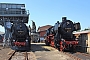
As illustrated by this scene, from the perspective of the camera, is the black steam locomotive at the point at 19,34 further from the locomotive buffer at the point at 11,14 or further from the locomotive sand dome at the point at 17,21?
the locomotive buffer at the point at 11,14

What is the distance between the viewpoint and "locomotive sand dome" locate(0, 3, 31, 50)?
73.2 feet

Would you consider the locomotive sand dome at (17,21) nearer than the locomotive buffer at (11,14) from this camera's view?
Yes

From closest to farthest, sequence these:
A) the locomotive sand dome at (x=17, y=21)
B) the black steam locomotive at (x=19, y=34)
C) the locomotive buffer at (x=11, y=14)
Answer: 1. the locomotive sand dome at (x=17, y=21)
2. the black steam locomotive at (x=19, y=34)
3. the locomotive buffer at (x=11, y=14)

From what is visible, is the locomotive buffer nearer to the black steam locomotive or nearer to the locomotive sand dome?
the locomotive sand dome

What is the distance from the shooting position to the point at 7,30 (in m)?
33.6

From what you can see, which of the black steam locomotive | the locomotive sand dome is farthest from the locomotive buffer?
the black steam locomotive

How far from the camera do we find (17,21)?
24328mm

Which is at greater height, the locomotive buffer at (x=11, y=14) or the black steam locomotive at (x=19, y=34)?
the locomotive buffer at (x=11, y=14)

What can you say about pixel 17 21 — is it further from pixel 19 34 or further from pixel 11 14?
pixel 11 14

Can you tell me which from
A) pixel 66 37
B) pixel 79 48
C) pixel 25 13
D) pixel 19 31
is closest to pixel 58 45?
pixel 66 37

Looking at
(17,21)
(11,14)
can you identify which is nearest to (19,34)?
(17,21)

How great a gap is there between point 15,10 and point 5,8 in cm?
321

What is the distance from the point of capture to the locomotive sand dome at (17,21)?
2230 cm

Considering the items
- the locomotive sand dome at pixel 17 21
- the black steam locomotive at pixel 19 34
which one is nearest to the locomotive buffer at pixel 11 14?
the locomotive sand dome at pixel 17 21
